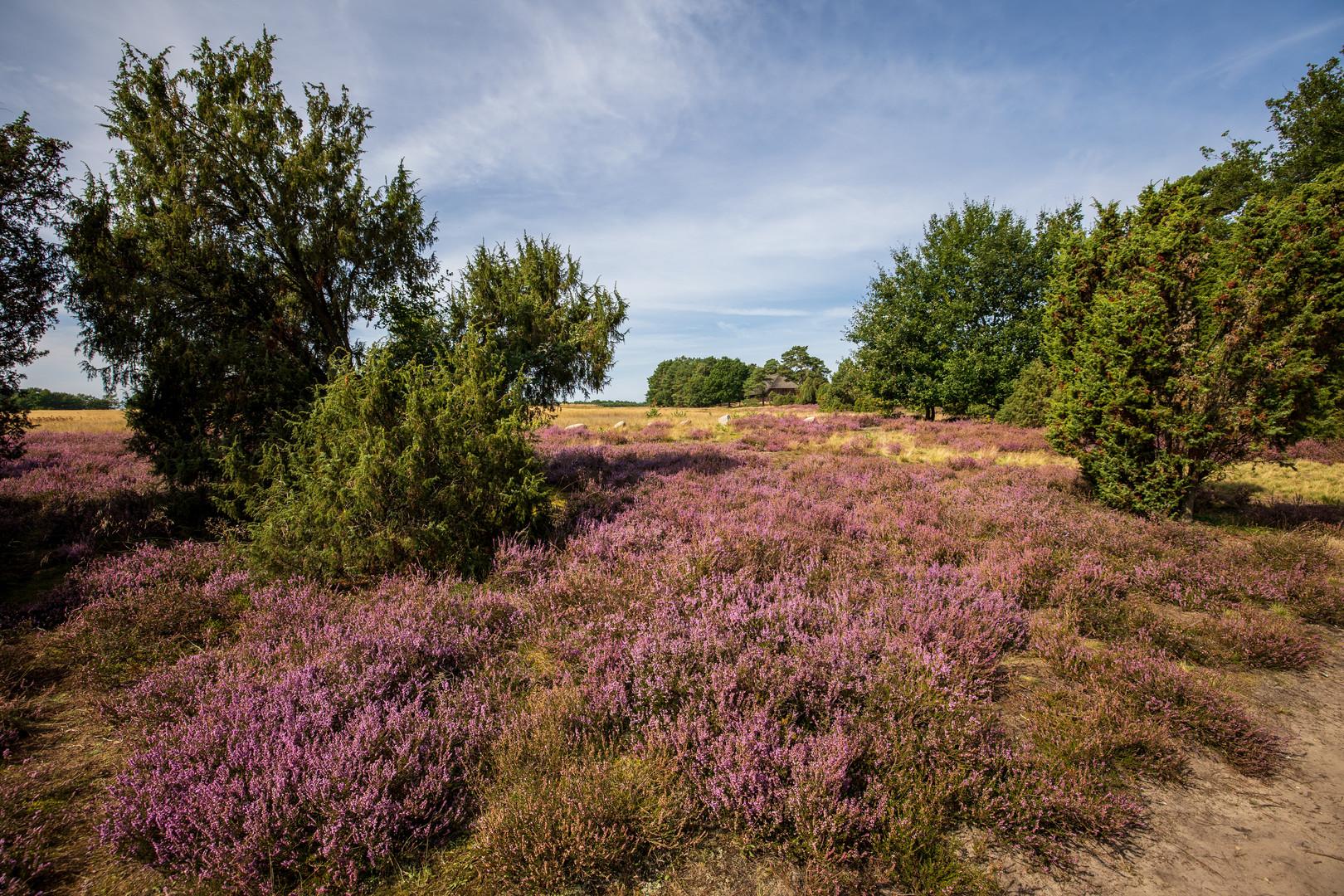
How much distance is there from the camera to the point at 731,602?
409 cm

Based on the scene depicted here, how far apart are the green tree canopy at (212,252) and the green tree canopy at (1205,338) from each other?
11.5m

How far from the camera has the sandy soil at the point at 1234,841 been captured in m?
2.08

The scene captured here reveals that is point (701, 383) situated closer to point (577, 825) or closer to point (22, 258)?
point (22, 258)

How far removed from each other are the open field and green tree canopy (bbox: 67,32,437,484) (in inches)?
100

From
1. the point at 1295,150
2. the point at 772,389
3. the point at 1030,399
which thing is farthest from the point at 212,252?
the point at 772,389

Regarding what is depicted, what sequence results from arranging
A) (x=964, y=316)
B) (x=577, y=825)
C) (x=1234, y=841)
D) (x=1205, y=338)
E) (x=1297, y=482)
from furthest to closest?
(x=964, y=316) < (x=1297, y=482) < (x=1205, y=338) < (x=1234, y=841) < (x=577, y=825)

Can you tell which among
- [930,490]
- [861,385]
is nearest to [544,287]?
[930,490]

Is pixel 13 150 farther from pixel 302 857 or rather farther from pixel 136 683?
pixel 302 857

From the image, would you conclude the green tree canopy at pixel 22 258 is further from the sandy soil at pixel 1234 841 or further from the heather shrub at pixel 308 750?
the sandy soil at pixel 1234 841

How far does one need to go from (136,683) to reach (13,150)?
7217 millimetres

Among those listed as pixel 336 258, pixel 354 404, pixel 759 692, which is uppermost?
pixel 336 258

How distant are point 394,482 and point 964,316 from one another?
2734 cm

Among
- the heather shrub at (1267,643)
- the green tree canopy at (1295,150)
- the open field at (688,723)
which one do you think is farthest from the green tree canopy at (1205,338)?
the green tree canopy at (1295,150)

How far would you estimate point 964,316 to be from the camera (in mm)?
24406
